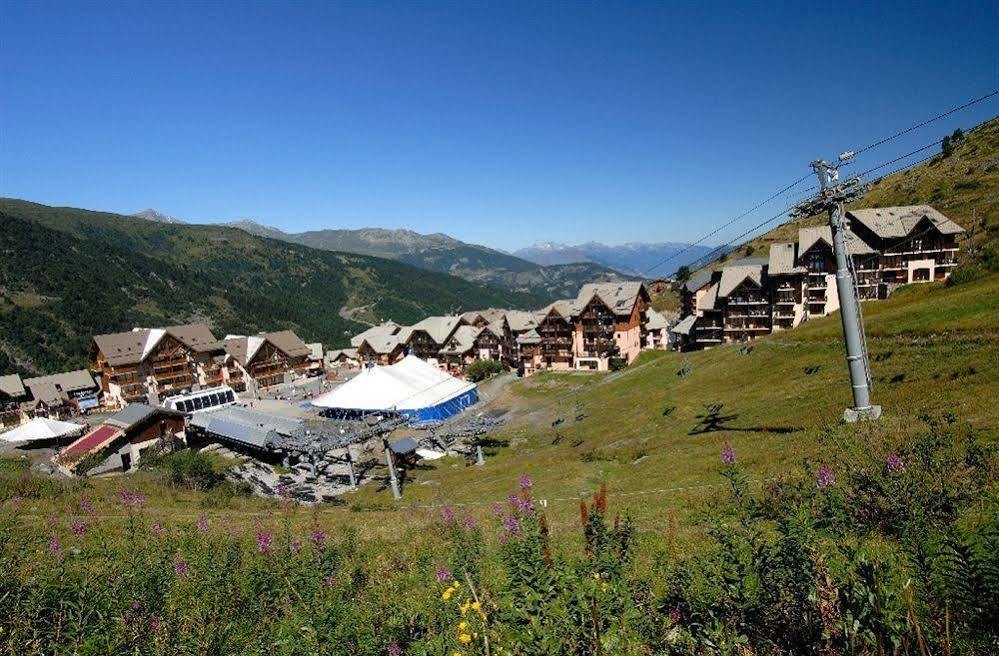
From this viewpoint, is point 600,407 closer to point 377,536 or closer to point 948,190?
point 377,536

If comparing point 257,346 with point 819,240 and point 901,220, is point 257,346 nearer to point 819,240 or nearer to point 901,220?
point 819,240

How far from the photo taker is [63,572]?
7.74 metres

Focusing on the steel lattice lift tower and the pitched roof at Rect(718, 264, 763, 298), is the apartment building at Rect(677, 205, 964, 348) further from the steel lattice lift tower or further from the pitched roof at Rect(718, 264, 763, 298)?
the steel lattice lift tower

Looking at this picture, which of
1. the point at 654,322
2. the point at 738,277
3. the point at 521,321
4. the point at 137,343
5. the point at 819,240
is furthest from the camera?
the point at 521,321

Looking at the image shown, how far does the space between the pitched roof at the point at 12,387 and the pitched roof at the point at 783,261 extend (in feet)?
427

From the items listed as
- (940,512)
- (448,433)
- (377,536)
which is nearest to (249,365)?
(448,433)

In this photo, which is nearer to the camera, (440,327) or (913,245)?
(913,245)

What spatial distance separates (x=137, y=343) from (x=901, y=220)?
131163 mm

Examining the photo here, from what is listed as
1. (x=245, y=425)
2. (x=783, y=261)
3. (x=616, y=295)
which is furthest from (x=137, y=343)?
(x=783, y=261)

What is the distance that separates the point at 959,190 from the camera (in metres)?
96.4

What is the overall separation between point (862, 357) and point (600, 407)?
89.6 ft

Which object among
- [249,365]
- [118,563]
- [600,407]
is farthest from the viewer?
[249,365]

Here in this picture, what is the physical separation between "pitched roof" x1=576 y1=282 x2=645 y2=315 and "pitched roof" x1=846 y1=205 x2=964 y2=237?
109 ft

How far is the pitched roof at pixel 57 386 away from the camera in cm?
9306
